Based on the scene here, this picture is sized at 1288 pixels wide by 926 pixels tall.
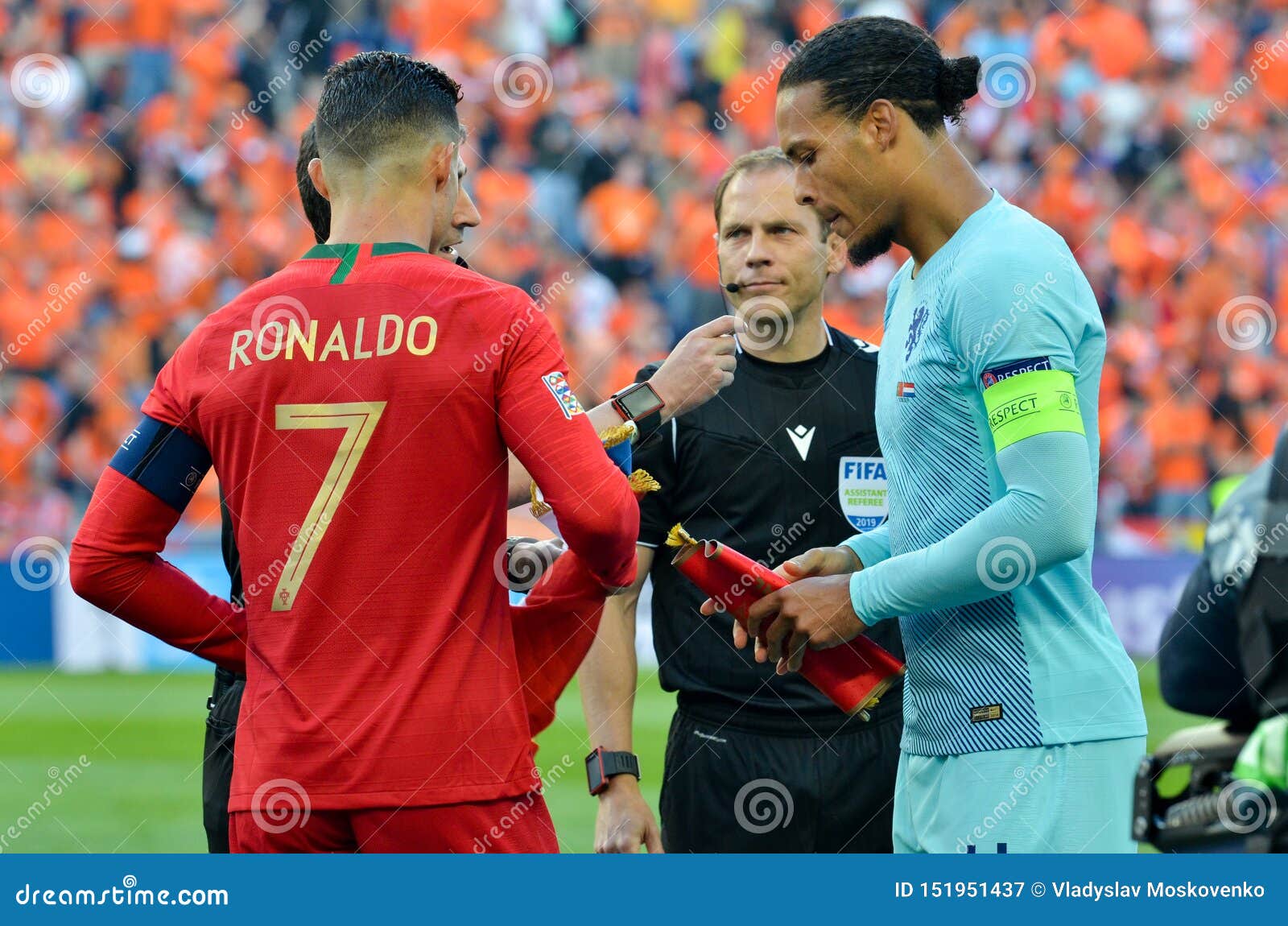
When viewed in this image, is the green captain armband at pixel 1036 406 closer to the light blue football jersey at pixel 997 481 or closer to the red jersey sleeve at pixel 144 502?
the light blue football jersey at pixel 997 481

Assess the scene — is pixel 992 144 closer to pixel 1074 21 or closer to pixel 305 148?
pixel 1074 21

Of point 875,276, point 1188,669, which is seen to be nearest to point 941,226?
point 1188,669

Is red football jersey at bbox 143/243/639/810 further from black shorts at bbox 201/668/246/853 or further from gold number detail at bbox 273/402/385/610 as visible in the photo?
black shorts at bbox 201/668/246/853

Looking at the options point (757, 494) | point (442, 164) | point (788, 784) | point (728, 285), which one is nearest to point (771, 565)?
point (757, 494)

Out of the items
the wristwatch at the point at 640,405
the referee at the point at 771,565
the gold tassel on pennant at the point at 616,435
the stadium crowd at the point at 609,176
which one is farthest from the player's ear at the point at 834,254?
the stadium crowd at the point at 609,176

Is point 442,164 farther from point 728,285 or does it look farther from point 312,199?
point 728,285

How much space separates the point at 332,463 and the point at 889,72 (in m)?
1.30

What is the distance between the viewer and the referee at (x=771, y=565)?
3.98 m

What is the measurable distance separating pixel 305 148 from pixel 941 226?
155 cm

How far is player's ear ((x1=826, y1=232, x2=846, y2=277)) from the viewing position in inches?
170

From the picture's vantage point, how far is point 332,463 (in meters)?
2.71

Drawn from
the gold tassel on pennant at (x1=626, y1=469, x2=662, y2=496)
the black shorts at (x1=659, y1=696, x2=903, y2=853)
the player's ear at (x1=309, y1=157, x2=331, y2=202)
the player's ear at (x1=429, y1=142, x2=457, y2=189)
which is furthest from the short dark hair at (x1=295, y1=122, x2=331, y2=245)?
the black shorts at (x1=659, y1=696, x2=903, y2=853)
